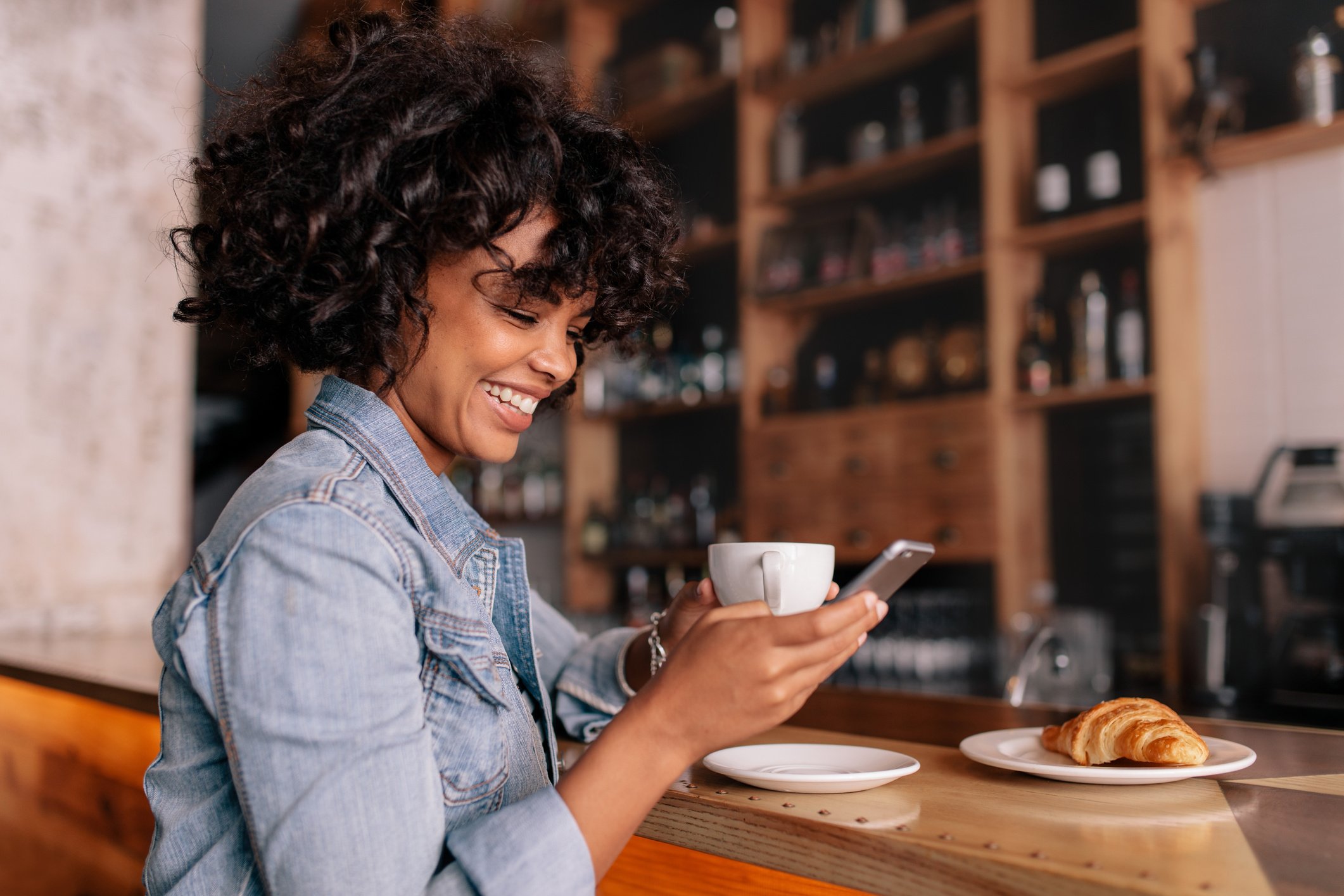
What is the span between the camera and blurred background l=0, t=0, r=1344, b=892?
2.53 meters

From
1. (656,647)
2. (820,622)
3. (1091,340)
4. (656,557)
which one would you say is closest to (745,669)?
(820,622)

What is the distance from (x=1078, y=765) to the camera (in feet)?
3.00

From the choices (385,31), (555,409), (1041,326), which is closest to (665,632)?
(555,409)

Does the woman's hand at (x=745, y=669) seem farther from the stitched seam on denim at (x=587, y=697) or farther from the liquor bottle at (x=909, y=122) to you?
the liquor bottle at (x=909, y=122)

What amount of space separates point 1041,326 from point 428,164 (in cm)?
231

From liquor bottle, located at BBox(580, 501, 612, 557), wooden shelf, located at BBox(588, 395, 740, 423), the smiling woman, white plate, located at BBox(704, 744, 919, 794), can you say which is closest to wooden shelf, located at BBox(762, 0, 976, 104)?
wooden shelf, located at BBox(588, 395, 740, 423)

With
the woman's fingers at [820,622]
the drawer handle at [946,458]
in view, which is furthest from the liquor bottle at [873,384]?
the woman's fingers at [820,622]

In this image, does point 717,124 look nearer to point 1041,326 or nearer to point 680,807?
point 1041,326

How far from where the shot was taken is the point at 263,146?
0.96 meters

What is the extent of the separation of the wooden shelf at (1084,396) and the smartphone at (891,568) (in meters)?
2.08

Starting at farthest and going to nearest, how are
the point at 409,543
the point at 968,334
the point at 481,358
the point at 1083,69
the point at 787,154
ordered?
the point at 787,154, the point at 968,334, the point at 1083,69, the point at 481,358, the point at 409,543

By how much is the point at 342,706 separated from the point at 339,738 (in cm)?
2

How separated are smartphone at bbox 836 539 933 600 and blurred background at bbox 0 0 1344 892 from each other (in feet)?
4.68

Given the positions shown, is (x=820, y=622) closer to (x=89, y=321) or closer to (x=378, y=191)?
(x=378, y=191)
